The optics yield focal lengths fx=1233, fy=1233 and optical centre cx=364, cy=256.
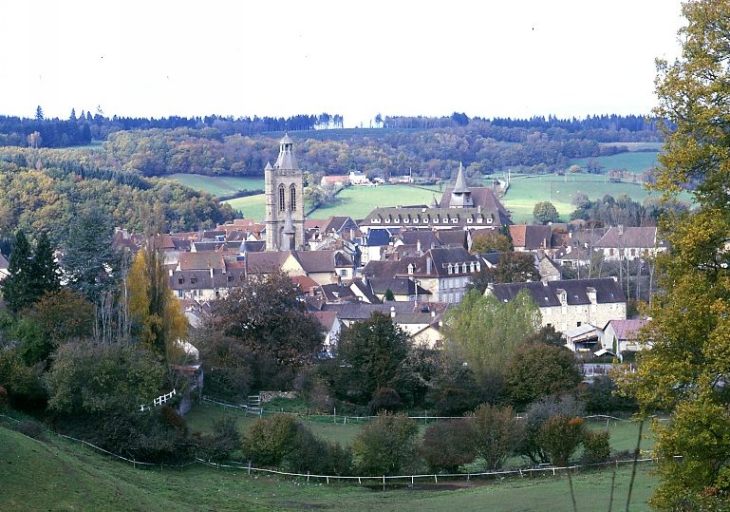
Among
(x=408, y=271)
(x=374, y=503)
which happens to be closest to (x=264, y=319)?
(x=374, y=503)

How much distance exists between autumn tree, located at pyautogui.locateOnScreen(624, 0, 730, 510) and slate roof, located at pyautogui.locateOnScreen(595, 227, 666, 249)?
257 ft

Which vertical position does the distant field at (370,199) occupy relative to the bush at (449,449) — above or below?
below

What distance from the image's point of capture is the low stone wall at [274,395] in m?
46.2

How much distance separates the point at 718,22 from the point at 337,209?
146 meters

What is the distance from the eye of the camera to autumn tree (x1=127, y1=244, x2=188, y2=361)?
1615 inches

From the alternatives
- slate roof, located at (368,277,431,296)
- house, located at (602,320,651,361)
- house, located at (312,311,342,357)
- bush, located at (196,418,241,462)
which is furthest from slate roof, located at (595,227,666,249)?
bush, located at (196,418,241,462)

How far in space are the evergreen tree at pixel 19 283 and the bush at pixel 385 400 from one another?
1240 cm

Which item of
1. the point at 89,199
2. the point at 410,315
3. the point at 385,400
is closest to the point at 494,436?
the point at 385,400

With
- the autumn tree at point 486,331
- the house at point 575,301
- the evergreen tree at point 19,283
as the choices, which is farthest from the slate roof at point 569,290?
→ the evergreen tree at point 19,283

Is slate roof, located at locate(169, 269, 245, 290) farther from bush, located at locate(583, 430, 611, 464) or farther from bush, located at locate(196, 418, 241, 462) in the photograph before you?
bush, located at locate(583, 430, 611, 464)

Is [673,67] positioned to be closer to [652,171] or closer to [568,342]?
[652,171]

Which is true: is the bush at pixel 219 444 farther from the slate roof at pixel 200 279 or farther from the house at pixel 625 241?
the house at pixel 625 241

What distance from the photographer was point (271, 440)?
32.9 metres

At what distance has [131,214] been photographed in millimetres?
123875
